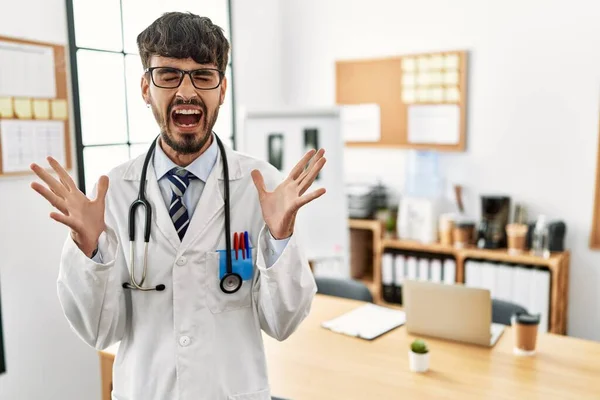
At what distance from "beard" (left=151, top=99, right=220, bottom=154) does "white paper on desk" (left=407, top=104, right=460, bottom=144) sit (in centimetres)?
287

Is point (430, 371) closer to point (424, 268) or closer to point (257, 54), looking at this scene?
point (424, 268)

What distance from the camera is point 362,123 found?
4254 millimetres

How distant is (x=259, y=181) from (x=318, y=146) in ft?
7.81

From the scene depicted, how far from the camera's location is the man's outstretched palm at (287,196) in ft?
4.03

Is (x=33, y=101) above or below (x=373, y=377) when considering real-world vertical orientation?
above

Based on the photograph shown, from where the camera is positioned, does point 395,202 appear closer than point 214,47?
No

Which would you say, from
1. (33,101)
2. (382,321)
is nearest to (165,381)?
(382,321)

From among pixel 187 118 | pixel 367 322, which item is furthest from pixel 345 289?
pixel 187 118

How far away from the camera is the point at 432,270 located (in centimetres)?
377

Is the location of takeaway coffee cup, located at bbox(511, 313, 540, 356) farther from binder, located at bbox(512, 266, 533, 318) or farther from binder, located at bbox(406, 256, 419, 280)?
binder, located at bbox(406, 256, 419, 280)

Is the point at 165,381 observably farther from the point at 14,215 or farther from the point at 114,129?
the point at 114,129

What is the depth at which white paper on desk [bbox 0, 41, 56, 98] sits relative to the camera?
255cm

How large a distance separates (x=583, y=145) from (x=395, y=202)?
51.9 inches

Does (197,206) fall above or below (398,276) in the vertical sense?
above
